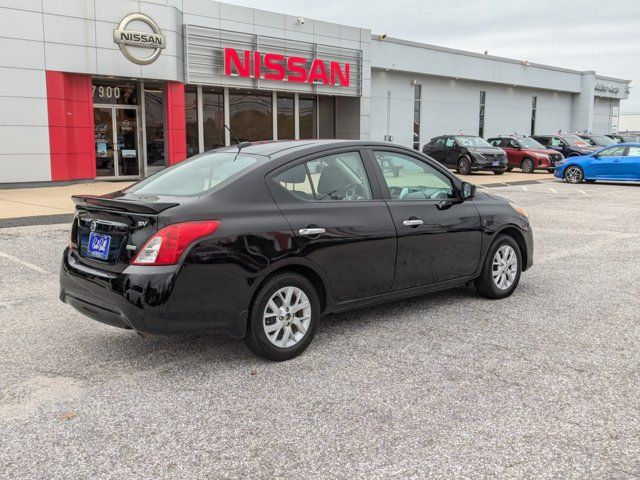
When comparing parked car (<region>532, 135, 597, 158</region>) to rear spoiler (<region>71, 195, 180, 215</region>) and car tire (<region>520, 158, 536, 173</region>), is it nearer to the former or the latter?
car tire (<region>520, 158, 536, 173</region>)

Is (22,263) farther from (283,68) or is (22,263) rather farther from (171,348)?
(283,68)

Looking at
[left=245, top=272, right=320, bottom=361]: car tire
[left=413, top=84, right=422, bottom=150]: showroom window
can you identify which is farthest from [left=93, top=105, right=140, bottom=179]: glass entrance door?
[left=245, top=272, right=320, bottom=361]: car tire

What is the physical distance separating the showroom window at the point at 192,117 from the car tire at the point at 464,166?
10.6 m

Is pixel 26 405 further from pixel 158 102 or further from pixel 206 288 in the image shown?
pixel 158 102

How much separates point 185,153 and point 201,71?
3005 mm

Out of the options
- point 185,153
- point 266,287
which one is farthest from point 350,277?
point 185,153

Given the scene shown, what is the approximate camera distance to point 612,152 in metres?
21.3

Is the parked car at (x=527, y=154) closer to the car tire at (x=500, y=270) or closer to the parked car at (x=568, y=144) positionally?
the parked car at (x=568, y=144)

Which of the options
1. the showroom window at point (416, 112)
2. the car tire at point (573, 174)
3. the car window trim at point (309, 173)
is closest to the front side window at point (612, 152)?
the car tire at point (573, 174)

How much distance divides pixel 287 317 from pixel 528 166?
24482mm

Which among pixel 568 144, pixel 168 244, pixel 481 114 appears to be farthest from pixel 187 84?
pixel 481 114

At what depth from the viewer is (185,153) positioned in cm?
2258

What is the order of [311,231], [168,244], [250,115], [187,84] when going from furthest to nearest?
[250,115] < [187,84] < [311,231] < [168,244]

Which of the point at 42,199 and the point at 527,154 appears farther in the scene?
the point at 527,154
